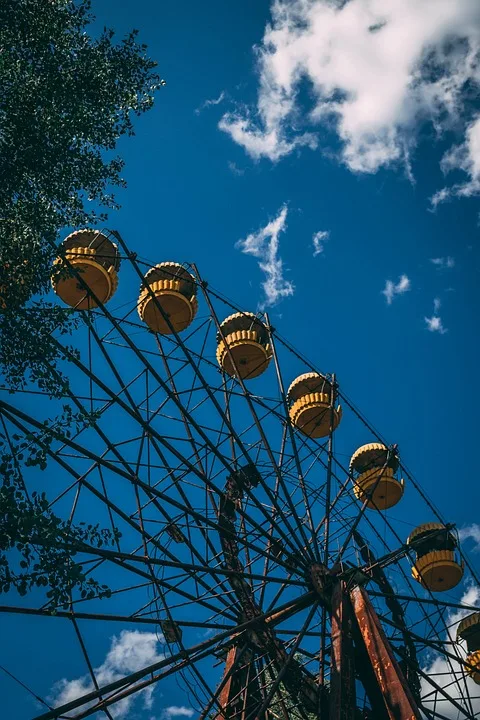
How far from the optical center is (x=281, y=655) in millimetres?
11867

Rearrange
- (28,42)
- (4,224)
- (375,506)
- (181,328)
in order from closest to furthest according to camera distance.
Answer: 1. (4,224)
2. (28,42)
3. (181,328)
4. (375,506)

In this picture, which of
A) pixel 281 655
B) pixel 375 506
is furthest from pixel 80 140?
pixel 375 506

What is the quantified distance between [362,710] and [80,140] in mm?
10877

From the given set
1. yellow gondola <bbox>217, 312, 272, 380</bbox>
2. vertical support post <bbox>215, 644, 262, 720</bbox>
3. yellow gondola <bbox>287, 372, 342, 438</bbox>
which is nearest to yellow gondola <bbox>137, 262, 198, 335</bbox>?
yellow gondola <bbox>217, 312, 272, 380</bbox>

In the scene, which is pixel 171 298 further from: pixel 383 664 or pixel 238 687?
pixel 383 664

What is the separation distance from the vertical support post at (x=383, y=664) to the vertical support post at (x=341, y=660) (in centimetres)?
19

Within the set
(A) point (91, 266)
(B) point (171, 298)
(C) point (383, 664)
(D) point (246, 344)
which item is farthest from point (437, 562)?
(A) point (91, 266)

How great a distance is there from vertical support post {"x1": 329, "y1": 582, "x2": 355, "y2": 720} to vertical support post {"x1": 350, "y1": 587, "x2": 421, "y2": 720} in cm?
19

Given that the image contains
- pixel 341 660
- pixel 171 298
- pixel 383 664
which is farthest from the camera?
pixel 171 298

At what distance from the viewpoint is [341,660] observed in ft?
30.9

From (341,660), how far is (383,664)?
696 mm

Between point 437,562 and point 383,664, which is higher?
point 437,562

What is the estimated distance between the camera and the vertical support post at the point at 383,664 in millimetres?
8188

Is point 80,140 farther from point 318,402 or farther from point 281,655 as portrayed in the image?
point 281,655
